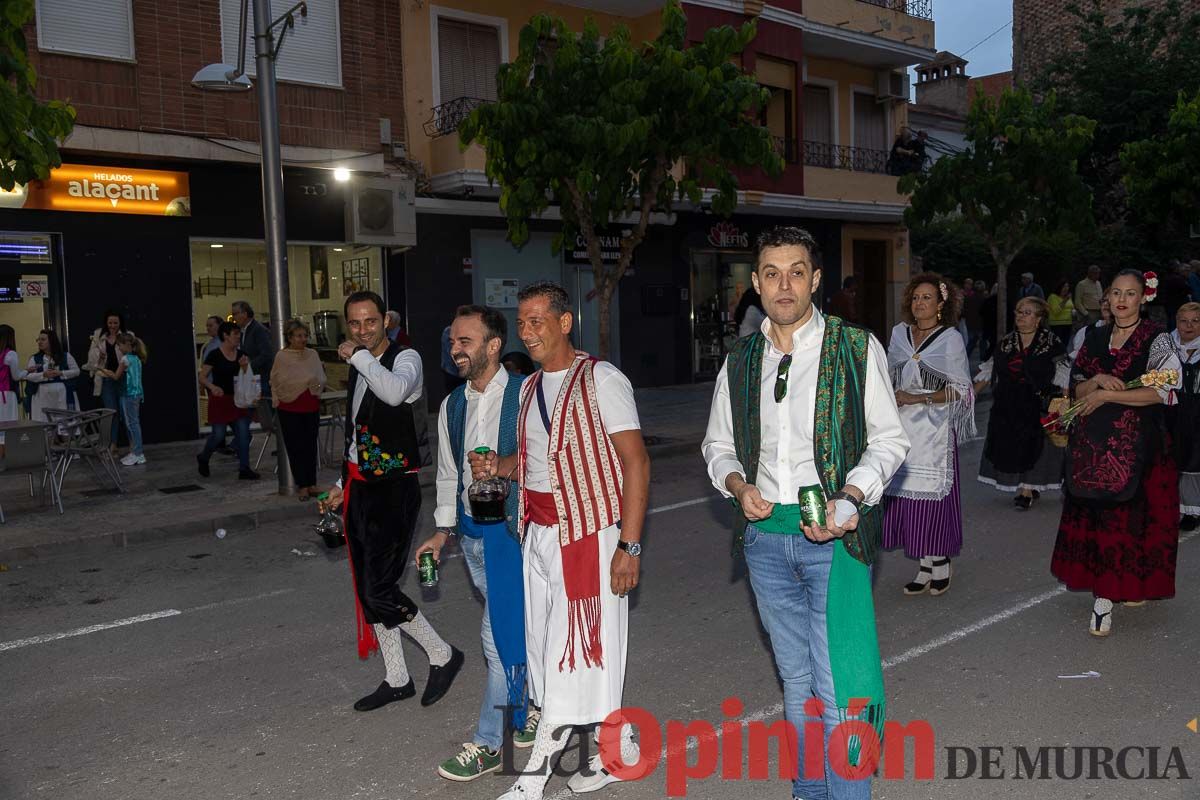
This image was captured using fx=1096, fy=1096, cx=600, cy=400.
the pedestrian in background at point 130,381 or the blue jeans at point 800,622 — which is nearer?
the blue jeans at point 800,622

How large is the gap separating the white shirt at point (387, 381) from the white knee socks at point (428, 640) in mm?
800

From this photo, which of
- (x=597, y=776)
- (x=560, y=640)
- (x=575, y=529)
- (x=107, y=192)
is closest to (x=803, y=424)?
(x=575, y=529)

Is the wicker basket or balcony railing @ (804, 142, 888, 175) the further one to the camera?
balcony railing @ (804, 142, 888, 175)

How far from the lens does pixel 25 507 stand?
10516mm

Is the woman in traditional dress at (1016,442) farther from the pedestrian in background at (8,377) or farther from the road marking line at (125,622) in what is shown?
the pedestrian in background at (8,377)

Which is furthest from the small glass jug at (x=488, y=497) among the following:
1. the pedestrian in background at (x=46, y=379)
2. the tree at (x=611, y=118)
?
the pedestrian in background at (x=46, y=379)

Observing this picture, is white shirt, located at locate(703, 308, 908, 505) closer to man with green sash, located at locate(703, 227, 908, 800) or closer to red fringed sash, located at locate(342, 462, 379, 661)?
man with green sash, located at locate(703, 227, 908, 800)

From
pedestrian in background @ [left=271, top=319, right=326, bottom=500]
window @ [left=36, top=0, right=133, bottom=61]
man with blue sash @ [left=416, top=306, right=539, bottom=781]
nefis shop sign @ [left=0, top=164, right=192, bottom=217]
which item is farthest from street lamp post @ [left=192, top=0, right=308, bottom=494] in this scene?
man with blue sash @ [left=416, top=306, right=539, bottom=781]

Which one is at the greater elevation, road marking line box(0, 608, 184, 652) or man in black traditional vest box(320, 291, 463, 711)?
man in black traditional vest box(320, 291, 463, 711)

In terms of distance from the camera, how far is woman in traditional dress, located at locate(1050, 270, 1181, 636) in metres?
5.75

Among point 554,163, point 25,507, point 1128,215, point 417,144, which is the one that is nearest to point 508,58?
point 417,144

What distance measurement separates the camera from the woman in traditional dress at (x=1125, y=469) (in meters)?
5.75

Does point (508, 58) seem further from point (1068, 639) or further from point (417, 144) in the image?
point (1068, 639)

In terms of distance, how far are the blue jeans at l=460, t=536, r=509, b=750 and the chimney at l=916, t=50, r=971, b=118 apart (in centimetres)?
4216
